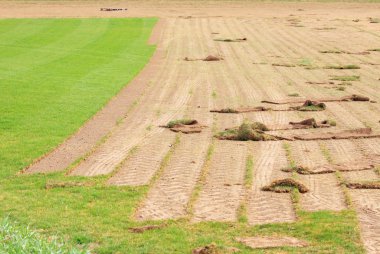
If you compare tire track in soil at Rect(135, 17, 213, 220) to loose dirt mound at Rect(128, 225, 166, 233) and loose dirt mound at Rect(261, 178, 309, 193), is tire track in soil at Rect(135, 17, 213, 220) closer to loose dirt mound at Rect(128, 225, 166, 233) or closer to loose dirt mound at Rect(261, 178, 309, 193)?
loose dirt mound at Rect(128, 225, 166, 233)

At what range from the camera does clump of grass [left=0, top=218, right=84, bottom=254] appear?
8066 millimetres

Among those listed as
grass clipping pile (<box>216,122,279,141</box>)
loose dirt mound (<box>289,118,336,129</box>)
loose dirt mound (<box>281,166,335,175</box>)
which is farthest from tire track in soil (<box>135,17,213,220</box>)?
loose dirt mound (<box>289,118,336,129</box>)

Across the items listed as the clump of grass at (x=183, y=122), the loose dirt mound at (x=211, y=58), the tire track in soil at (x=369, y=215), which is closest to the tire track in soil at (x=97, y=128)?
the clump of grass at (x=183, y=122)

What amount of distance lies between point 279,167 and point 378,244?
4.37 m

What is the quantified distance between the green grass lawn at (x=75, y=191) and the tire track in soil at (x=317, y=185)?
1.57 ft

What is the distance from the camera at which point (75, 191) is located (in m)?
12.4

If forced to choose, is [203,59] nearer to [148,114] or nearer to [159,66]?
[159,66]

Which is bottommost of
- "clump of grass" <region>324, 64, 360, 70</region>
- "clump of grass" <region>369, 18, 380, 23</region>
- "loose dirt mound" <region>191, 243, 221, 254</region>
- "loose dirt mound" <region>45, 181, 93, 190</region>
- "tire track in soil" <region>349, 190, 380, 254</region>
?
"clump of grass" <region>369, 18, 380, 23</region>

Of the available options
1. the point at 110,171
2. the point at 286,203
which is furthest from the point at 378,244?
the point at 110,171

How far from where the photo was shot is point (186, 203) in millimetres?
11602

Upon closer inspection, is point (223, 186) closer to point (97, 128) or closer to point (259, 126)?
point (259, 126)

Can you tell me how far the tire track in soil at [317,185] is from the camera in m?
11.5

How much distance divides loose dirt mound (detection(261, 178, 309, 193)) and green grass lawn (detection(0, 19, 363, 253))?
715 mm

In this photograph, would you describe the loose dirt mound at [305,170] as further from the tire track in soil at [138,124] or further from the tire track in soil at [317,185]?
the tire track in soil at [138,124]
